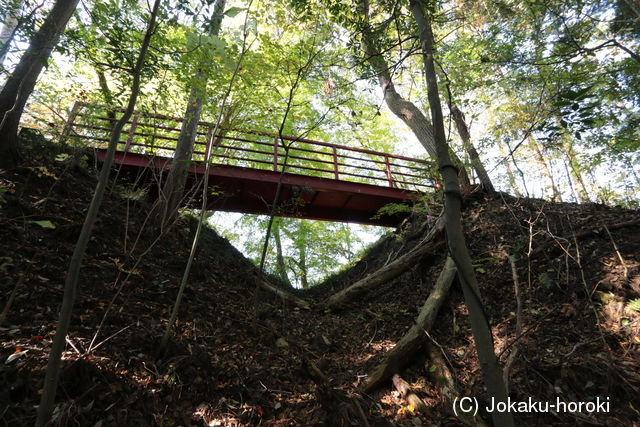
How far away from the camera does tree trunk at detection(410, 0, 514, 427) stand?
137 centimetres

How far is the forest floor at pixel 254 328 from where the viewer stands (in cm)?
259

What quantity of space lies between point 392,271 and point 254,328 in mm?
3155

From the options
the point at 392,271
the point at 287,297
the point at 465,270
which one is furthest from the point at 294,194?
the point at 465,270

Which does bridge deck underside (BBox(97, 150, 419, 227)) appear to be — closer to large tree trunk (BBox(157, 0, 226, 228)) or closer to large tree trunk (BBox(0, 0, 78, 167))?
large tree trunk (BBox(157, 0, 226, 228))

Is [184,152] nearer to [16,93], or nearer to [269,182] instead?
[269,182]

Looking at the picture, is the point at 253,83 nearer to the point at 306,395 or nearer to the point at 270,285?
the point at 270,285

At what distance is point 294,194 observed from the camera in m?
7.57

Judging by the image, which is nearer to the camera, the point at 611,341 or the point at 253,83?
the point at 611,341

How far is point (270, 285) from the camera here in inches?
255

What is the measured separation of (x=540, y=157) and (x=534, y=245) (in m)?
9.58

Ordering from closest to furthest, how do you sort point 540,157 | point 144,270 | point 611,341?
point 611,341 < point 144,270 < point 540,157

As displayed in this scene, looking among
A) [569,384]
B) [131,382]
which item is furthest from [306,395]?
[569,384]

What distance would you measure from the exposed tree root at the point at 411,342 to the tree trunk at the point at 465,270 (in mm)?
2430

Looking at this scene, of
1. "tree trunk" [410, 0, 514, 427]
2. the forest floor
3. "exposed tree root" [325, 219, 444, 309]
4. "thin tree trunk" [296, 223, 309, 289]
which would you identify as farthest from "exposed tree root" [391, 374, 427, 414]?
"thin tree trunk" [296, 223, 309, 289]
